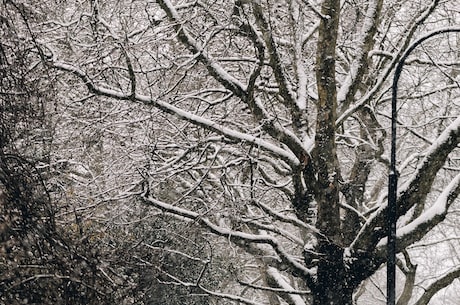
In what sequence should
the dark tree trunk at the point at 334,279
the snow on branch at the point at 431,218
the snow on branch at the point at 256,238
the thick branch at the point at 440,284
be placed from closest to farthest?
the snow on branch at the point at 431,218 → the dark tree trunk at the point at 334,279 → the snow on branch at the point at 256,238 → the thick branch at the point at 440,284

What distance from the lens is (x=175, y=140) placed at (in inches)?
441

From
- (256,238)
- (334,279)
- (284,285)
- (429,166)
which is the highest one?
(429,166)

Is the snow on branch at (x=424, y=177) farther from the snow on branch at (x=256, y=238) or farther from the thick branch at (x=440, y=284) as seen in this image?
the thick branch at (x=440, y=284)

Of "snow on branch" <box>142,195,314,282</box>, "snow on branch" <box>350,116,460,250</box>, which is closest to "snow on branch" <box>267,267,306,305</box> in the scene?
"snow on branch" <box>142,195,314,282</box>

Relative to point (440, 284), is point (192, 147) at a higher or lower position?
higher

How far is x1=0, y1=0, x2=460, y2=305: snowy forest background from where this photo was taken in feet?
22.2

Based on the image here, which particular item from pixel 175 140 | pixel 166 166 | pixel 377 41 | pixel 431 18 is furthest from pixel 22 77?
pixel 431 18

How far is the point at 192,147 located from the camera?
33.0 feet

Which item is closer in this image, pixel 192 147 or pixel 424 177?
pixel 424 177

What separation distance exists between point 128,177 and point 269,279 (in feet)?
11.4

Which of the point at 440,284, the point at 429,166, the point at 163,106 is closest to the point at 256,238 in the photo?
the point at 163,106

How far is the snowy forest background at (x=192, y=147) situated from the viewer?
6.75m

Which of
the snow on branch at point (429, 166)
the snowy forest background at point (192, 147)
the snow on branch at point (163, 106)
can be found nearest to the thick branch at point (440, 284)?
the snowy forest background at point (192, 147)

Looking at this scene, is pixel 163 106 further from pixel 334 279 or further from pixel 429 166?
pixel 429 166
